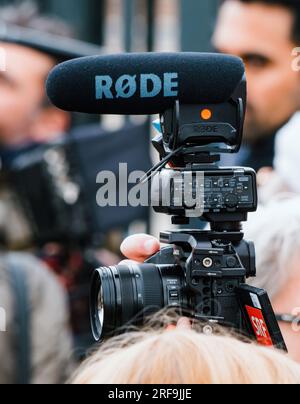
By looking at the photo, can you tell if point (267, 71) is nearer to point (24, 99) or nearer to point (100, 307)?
point (24, 99)

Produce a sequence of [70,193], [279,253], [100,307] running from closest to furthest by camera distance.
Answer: [100,307], [279,253], [70,193]

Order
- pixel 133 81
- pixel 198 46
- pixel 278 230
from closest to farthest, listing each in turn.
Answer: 1. pixel 133 81
2. pixel 278 230
3. pixel 198 46

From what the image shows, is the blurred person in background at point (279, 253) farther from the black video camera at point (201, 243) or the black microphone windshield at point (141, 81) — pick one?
the black microphone windshield at point (141, 81)

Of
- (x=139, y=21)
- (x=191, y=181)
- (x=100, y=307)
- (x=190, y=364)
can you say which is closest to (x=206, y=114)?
(x=191, y=181)

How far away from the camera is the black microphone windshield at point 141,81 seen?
135 centimetres

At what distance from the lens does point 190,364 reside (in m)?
1.08

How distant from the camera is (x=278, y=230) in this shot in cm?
201

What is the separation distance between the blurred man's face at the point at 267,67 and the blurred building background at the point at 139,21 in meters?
0.44

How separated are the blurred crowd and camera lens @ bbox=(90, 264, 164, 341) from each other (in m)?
0.07

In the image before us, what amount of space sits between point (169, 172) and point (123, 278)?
0.62 ft

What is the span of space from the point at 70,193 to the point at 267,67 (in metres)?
0.85

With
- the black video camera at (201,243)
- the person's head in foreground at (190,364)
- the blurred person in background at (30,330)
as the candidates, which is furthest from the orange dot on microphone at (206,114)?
the blurred person in background at (30,330)
